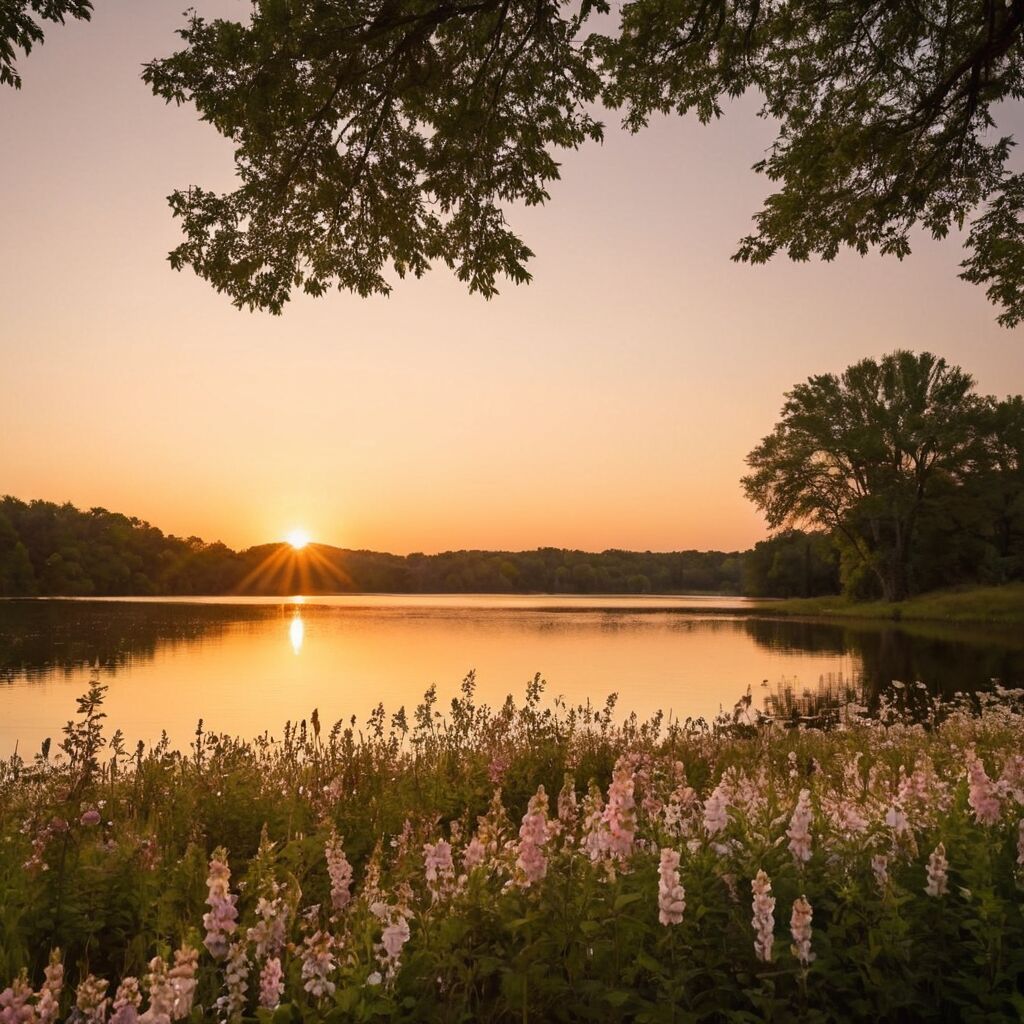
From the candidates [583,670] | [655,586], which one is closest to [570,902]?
[583,670]

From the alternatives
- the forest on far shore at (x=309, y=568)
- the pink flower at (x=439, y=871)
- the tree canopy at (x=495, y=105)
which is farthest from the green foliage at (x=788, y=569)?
the pink flower at (x=439, y=871)

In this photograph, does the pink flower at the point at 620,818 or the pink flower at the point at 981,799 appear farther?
the pink flower at the point at 981,799

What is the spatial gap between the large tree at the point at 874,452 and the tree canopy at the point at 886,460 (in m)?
0.08

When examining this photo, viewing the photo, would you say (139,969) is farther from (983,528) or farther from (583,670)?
(983,528)

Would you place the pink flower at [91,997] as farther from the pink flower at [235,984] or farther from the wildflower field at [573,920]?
the pink flower at [235,984]

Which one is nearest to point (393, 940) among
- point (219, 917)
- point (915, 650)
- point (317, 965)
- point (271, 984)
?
point (317, 965)

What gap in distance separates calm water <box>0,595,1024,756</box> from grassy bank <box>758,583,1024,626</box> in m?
6.54

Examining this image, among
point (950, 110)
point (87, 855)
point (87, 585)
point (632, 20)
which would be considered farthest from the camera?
point (87, 585)

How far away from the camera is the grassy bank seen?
2035 inches

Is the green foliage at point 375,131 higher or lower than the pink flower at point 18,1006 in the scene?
higher

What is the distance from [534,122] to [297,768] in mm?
9022

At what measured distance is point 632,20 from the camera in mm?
11297

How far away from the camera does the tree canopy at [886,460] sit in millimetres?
59500

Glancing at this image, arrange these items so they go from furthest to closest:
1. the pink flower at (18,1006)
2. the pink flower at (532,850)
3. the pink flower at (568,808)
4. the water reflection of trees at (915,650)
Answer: the water reflection of trees at (915,650) → the pink flower at (568,808) → the pink flower at (532,850) → the pink flower at (18,1006)
